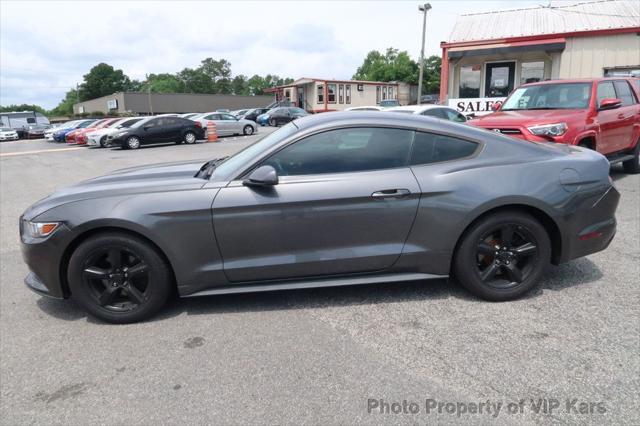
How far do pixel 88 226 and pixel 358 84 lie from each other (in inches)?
1717

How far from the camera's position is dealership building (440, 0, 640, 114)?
15.5 m

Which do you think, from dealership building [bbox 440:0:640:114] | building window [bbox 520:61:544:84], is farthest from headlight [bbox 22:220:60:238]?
building window [bbox 520:61:544:84]

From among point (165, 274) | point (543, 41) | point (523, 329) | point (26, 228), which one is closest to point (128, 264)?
point (165, 274)

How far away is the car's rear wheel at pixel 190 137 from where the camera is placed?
21639 mm

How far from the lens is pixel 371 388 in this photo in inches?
99.1

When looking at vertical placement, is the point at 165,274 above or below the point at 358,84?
below

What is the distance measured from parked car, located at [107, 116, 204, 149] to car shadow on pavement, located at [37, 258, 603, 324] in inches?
702

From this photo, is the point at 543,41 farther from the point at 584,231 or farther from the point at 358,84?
the point at 358,84

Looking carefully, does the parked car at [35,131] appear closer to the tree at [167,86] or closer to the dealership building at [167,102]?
the dealership building at [167,102]

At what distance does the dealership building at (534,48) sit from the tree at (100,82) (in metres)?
107

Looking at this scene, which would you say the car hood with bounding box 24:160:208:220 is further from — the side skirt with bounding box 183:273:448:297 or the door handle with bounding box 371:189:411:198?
the door handle with bounding box 371:189:411:198

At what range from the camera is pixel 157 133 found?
20797 mm

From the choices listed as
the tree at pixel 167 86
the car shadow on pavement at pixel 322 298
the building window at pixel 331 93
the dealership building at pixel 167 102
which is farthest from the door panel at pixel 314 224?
the tree at pixel 167 86

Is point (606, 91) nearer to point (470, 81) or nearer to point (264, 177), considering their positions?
point (264, 177)
